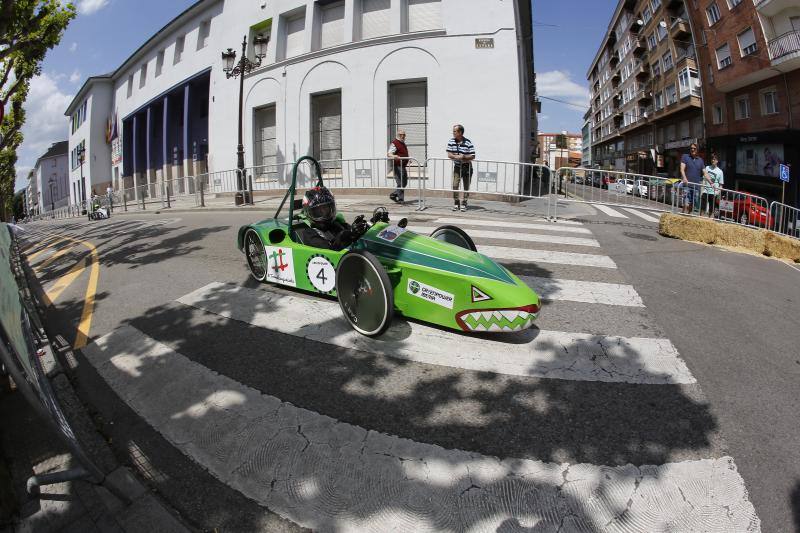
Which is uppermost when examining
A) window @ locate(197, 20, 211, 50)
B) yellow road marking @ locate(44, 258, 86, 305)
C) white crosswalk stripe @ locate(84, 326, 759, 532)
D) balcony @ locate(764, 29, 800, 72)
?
window @ locate(197, 20, 211, 50)

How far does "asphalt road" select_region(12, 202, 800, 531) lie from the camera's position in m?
2.12

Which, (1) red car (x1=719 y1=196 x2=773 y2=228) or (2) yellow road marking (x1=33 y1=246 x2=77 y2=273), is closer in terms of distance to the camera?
(2) yellow road marking (x1=33 y1=246 x2=77 y2=273)

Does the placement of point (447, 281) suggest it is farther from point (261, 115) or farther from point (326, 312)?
point (261, 115)

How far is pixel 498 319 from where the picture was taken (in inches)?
123

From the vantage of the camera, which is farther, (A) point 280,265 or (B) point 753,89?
(B) point 753,89

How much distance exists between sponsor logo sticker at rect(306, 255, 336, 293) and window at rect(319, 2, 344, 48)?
1678 centimetres

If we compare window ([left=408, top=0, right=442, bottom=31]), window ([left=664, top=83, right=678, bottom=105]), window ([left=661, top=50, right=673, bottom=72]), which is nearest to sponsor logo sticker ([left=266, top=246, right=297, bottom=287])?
window ([left=408, top=0, right=442, bottom=31])

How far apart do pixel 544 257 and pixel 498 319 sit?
3133mm

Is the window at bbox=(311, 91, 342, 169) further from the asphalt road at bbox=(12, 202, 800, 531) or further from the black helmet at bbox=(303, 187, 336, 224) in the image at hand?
the black helmet at bbox=(303, 187, 336, 224)

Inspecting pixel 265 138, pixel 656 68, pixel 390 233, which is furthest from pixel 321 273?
pixel 656 68

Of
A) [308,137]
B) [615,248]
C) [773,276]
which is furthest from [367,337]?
[308,137]

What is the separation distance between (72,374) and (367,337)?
2328mm

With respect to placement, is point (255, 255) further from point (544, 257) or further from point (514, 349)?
point (544, 257)

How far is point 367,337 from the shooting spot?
11.6ft
